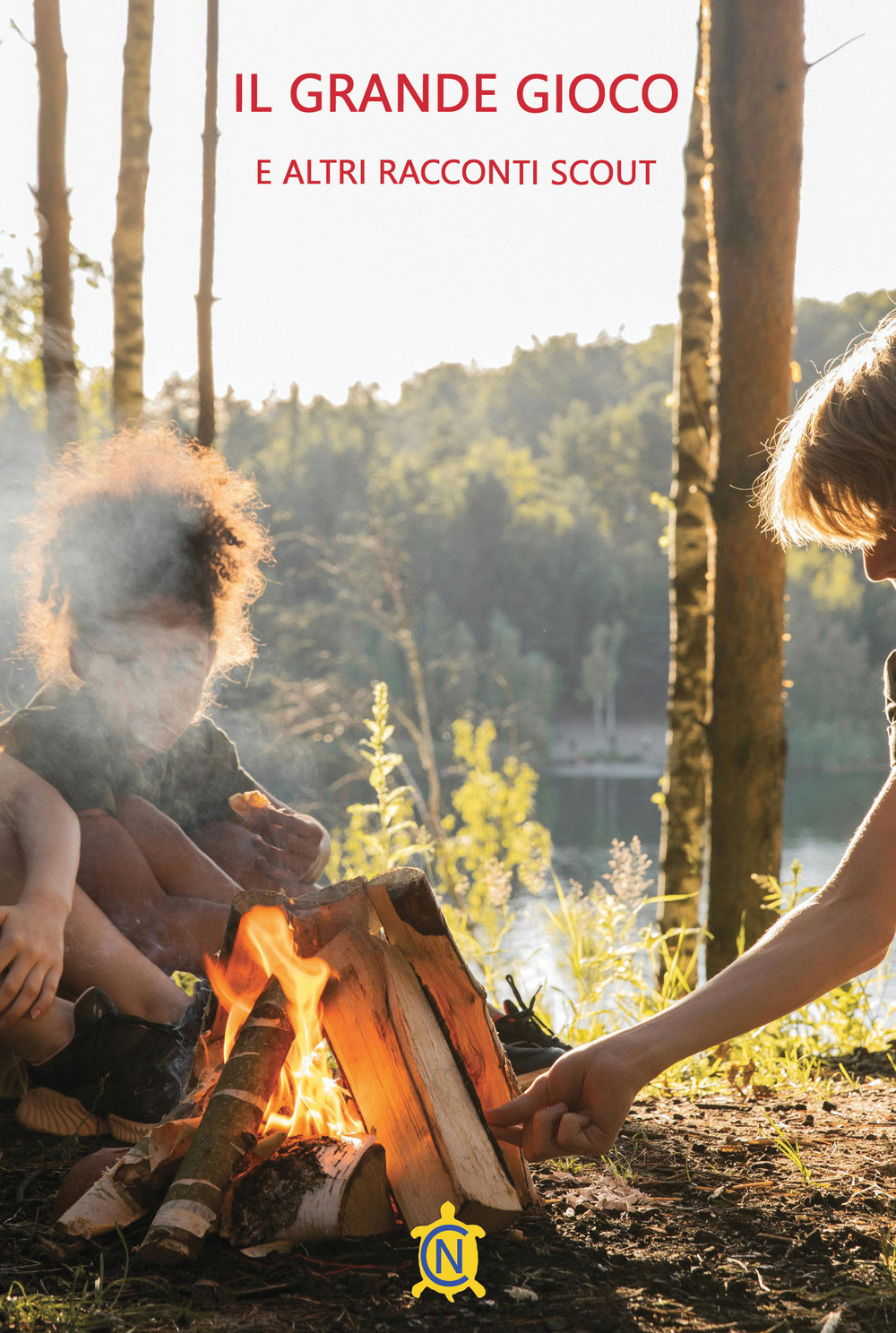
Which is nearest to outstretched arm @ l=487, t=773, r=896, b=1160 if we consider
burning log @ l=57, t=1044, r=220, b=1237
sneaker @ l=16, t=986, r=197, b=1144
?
burning log @ l=57, t=1044, r=220, b=1237

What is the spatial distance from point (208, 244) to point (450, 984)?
12.4ft

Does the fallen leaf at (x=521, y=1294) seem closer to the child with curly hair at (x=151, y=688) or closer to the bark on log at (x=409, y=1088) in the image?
the bark on log at (x=409, y=1088)

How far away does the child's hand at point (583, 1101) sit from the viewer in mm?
1311

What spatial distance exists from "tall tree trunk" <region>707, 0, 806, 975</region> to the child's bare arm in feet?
6.74

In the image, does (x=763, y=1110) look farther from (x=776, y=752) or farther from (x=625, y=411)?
(x=625, y=411)

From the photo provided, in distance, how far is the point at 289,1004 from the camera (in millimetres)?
1562

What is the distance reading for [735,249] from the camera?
324 cm

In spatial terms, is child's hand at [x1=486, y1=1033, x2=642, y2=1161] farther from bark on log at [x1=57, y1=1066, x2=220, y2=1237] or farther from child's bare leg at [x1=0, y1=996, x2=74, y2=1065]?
child's bare leg at [x1=0, y1=996, x2=74, y2=1065]

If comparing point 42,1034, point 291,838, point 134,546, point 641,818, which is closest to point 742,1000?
point 42,1034

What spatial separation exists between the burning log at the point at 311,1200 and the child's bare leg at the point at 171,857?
0.87 metres

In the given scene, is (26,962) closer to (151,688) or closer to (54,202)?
(151,688)

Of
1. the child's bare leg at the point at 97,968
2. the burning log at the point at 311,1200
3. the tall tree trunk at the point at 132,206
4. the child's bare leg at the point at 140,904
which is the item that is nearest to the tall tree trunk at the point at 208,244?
the tall tree trunk at the point at 132,206

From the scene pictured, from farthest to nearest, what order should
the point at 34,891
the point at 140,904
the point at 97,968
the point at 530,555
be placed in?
the point at 530,555 < the point at 140,904 < the point at 97,968 < the point at 34,891

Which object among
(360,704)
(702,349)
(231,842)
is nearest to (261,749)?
(231,842)
